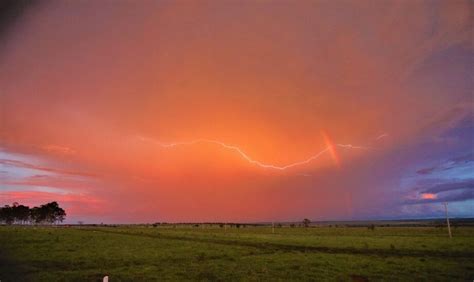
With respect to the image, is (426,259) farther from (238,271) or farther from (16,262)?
(16,262)

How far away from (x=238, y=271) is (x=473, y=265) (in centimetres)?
1954

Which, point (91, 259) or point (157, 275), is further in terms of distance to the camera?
point (91, 259)

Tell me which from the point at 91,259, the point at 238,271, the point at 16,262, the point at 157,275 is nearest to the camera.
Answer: the point at 157,275

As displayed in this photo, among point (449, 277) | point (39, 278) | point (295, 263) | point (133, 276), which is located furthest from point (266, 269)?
point (39, 278)

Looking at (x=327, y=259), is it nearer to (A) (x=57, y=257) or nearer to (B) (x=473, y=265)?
(B) (x=473, y=265)

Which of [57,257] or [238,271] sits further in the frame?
[57,257]

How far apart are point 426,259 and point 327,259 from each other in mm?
9407

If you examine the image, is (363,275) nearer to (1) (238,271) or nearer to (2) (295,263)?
(2) (295,263)

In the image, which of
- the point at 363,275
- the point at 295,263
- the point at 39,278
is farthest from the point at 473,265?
the point at 39,278

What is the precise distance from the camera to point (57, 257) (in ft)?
113

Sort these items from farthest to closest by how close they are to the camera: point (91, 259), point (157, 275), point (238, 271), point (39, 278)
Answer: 1. point (91, 259)
2. point (238, 271)
3. point (157, 275)
4. point (39, 278)

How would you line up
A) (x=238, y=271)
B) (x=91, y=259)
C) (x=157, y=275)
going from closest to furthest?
(x=157, y=275)
(x=238, y=271)
(x=91, y=259)

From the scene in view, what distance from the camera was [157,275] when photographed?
84.5ft

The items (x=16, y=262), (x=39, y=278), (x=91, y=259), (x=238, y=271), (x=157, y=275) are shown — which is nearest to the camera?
(x=39, y=278)
